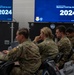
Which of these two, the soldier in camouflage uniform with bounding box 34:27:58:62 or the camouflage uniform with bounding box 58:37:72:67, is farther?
the camouflage uniform with bounding box 58:37:72:67

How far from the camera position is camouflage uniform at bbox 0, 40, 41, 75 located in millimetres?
3937

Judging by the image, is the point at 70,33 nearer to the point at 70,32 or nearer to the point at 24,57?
the point at 70,32

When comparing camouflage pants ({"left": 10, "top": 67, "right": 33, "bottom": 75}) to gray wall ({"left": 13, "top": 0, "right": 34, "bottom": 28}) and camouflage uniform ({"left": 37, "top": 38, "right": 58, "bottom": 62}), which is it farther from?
gray wall ({"left": 13, "top": 0, "right": 34, "bottom": 28})

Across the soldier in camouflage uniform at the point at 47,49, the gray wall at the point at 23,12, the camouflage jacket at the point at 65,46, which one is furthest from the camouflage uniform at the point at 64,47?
the gray wall at the point at 23,12

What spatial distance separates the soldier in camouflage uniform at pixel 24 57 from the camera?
3.93 meters

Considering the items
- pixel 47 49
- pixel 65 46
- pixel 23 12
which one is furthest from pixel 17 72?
pixel 23 12

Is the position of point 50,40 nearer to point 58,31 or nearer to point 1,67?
point 58,31

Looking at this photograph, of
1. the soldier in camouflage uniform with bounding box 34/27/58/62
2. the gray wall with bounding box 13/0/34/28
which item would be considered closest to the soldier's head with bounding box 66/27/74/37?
the soldier in camouflage uniform with bounding box 34/27/58/62

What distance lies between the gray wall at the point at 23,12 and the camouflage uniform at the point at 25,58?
386 centimetres

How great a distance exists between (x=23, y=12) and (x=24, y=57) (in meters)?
4.11

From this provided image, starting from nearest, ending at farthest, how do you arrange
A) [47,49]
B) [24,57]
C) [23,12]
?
[24,57]
[47,49]
[23,12]

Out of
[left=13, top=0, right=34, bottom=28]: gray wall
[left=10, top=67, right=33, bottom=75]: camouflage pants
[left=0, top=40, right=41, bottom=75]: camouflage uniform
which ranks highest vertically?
[left=13, top=0, right=34, bottom=28]: gray wall

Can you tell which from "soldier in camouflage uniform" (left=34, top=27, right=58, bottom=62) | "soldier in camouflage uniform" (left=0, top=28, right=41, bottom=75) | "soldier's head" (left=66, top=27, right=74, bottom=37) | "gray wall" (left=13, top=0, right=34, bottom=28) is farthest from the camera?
"gray wall" (left=13, top=0, right=34, bottom=28)

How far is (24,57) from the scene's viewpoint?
4012 millimetres
